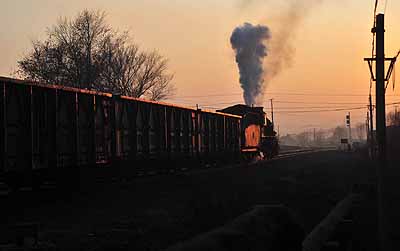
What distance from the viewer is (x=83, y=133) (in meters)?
18.7

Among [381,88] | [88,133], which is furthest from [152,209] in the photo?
[381,88]

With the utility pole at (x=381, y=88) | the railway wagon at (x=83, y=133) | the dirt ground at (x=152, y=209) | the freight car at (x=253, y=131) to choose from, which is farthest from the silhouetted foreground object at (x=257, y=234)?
the freight car at (x=253, y=131)

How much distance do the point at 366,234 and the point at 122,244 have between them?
24.8 ft

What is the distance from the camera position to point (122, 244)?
1059cm

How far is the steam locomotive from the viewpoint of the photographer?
15.4 meters

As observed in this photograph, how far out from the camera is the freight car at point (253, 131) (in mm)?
42188

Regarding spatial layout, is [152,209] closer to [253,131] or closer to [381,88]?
[381,88]

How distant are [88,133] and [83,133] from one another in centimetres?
31

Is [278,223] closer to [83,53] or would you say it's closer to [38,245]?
[38,245]

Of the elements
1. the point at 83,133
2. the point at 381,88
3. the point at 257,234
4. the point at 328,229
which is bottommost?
the point at 328,229

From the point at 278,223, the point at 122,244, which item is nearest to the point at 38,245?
the point at 122,244

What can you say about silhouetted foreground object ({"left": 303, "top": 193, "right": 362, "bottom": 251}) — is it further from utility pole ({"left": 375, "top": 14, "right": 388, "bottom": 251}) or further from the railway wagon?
the railway wagon

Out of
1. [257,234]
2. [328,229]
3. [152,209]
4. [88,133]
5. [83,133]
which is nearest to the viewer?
[257,234]

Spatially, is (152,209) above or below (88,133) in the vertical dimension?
Result: below
